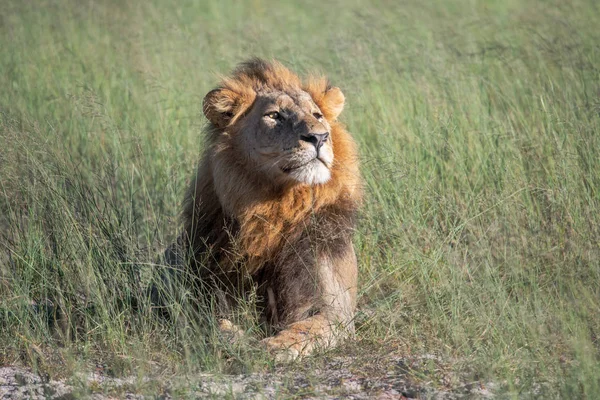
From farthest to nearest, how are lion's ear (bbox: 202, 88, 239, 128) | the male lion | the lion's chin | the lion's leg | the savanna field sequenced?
lion's ear (bbox: 202, 88, 239, 128) < the male lion < the lion's chin < the lion's leg < the savanna field

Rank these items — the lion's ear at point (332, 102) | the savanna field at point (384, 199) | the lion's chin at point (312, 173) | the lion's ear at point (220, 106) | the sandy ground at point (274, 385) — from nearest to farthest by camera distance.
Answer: the sandy ground at point (274, 385)
the savanna field at point (384, 199)
the lion's chin at point (312, 173)
the lion's ear at point (220, 106)
the lion's ear at point (332, 102)

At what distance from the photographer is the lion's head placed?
459 centimetres

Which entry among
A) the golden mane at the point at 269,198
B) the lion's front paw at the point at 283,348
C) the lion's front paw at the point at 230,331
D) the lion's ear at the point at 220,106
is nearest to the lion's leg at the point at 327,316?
the lion's front paw at the point at 283,348

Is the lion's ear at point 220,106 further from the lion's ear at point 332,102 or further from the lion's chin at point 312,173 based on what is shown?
the lion's chin at point 312,173

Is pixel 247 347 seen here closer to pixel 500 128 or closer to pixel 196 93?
pixel 500 128

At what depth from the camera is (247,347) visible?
4238 millimetres

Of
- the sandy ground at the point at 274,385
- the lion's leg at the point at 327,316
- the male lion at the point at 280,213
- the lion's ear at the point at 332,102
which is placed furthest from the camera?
the lion's ear at the point at 332,102

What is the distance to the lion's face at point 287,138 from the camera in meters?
4.56

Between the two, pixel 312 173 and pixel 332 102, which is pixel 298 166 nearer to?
pixel 312 173

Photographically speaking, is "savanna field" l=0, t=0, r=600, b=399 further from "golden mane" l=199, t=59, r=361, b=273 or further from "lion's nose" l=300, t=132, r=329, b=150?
"lion's nose" l=300, t=132, r=329, b=150

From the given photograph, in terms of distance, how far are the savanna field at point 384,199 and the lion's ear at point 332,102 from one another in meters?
0.46

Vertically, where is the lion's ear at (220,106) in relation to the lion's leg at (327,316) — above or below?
above

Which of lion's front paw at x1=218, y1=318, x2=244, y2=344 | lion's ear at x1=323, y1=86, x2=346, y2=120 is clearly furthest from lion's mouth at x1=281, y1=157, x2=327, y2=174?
lion's front paw at x1=218, y1=318, x2=244, y2=344

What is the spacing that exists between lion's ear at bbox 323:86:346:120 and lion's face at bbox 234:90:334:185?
0.14 metres
